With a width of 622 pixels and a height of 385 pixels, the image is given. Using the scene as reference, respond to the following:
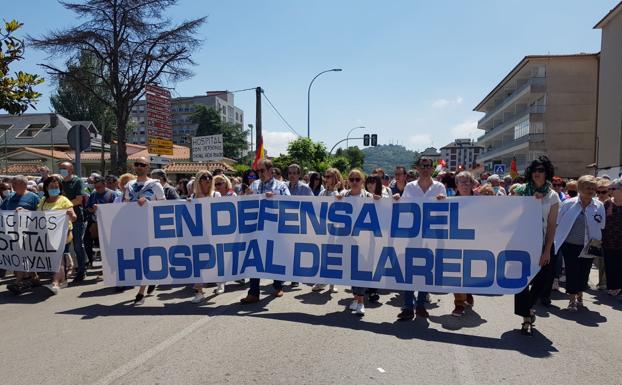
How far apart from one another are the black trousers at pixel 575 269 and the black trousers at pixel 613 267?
64cm

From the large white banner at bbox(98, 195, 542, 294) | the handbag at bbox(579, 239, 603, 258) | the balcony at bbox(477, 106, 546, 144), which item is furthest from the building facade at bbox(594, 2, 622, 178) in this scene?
the large white banner at bbox(98, 195, 542, 294)

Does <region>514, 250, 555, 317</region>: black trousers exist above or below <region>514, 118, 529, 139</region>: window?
below

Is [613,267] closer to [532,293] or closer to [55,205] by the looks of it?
[532,293]

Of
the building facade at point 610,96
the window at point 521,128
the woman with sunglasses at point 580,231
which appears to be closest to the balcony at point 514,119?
the window at point 521,128

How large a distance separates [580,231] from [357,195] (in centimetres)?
322

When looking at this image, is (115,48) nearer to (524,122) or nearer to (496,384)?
(496,384)

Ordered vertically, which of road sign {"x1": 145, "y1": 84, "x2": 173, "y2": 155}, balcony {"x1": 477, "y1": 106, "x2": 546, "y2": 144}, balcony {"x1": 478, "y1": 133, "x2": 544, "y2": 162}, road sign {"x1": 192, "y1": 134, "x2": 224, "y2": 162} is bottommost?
road sign {"x1": 192, "y1": 134, "x2": 224, "y2": 162}

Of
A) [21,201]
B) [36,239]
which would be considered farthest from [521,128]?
[36,239]

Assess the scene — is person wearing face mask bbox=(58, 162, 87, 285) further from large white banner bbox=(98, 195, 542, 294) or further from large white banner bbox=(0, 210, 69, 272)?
large white banner bbox=(98, 195, 542, 294)

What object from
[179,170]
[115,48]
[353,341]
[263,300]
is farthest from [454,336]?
[179,170]

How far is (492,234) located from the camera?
5.71 meters

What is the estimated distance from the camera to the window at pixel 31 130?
5450 centimetres

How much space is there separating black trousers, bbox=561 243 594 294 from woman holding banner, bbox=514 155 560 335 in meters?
1.42

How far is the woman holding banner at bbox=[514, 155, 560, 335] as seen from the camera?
5.32 meters
